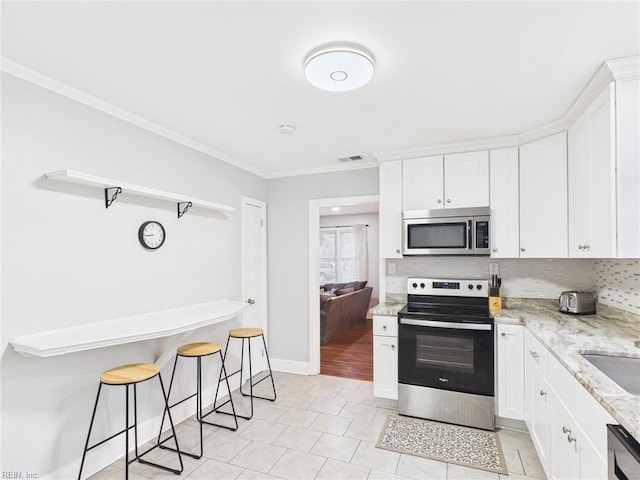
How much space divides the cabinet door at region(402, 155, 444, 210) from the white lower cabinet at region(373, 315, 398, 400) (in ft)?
3.68

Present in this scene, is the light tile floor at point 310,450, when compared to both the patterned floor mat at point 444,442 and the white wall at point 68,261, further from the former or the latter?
the white wall at point 68,261

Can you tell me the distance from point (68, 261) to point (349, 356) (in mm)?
3640

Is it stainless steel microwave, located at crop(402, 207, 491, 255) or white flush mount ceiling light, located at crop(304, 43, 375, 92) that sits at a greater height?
white flush mount ceiling light, located at crop(304, 43, 375, 92)

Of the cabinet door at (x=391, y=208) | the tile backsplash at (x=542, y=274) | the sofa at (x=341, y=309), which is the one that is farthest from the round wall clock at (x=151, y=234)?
the sofa at (x=341, y=309)

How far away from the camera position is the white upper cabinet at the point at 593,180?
1.94 metres

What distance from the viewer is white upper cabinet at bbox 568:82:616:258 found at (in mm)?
1943

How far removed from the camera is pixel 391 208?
3486 millimetres

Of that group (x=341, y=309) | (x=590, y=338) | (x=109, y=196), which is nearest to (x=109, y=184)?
(x=109, y=196)

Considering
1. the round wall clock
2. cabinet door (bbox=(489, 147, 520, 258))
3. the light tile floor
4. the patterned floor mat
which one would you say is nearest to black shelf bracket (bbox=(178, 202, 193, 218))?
the round wall clock

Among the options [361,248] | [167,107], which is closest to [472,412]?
[167,107]

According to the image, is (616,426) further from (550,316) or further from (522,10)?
(550,316)

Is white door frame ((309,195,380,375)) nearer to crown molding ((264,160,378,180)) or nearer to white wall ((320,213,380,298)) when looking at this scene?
crown molding ((264,160,378,180))

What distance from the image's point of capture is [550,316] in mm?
2846

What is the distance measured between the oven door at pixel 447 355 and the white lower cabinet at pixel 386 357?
11 centimetres
